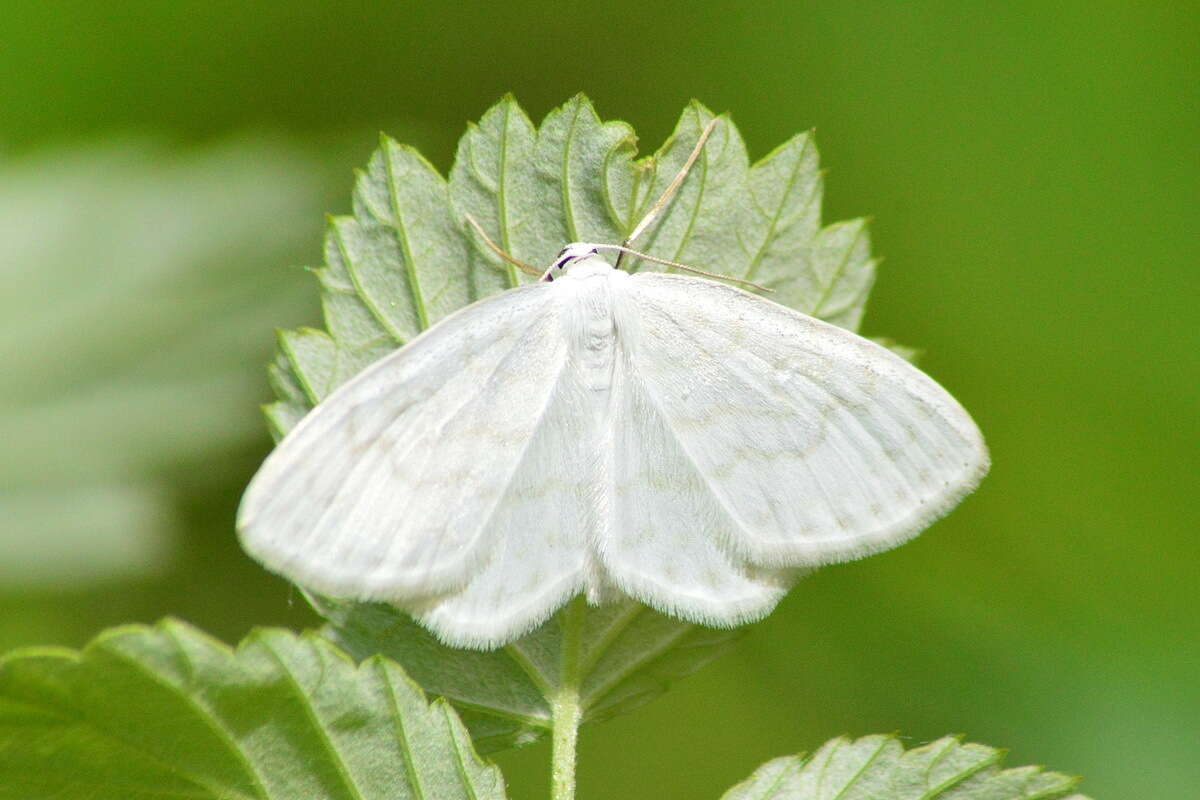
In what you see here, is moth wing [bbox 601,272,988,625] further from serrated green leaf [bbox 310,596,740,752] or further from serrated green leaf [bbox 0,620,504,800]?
serrated green leaf [bbox 0,620,504,800]

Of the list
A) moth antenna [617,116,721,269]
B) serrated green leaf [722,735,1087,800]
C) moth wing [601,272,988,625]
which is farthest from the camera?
moth antenna [617,116,721,269]

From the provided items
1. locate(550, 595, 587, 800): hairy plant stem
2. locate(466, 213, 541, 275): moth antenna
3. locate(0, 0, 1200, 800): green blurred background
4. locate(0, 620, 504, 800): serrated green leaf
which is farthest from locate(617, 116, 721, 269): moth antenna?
locate(0, 0, 1200, 800): green blurred background

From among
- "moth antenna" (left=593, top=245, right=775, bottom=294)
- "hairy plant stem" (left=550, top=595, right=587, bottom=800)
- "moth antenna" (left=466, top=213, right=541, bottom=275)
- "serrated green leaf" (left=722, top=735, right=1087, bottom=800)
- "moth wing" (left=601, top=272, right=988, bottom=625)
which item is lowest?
"serrated green leaf" (left=722, top=735, right=1087, bottom=800)

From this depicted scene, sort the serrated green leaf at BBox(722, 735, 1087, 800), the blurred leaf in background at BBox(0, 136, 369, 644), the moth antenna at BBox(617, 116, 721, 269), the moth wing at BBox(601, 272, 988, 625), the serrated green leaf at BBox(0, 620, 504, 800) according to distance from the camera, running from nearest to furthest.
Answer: the serrated green leaf at BBox(0, 620, 504, 800), the serrated green leaf at BBox(722, 735, 1087, 800), the moth wing at BBox(601, 272, 988, 625), the moth antenna at BBox(617, 116, 721, 269), the blurred leaf in background at BBox(0, 136, 369, 644)

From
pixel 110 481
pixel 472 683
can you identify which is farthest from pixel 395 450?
pixel 110 481

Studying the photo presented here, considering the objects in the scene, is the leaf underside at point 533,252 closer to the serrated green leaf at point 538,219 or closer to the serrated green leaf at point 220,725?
the serrated green leaf at point 538,219

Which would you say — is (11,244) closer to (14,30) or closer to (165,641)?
(14,30)

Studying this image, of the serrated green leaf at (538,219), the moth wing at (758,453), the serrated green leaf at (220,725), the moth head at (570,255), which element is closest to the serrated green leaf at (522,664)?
the moth wing at (758,453)
